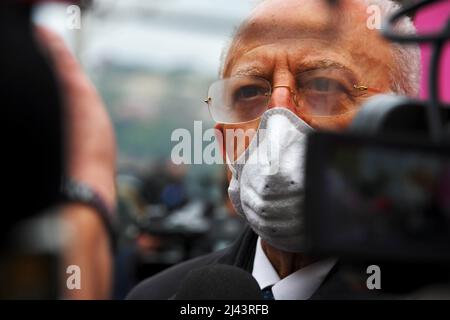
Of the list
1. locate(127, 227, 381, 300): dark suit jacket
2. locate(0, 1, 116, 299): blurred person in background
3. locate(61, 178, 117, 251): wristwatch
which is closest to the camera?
locate(0, 1, 116, 299): blurred person in background

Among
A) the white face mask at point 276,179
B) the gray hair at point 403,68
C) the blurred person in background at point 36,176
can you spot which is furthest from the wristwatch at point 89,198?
the gray hair at point 403,68

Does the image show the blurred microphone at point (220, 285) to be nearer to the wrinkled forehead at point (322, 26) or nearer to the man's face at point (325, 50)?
the man's face at point (325, 50)

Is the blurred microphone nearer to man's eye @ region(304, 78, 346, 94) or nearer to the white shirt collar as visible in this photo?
the white shirt collar

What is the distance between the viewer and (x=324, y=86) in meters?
1.64

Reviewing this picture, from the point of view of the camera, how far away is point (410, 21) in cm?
160

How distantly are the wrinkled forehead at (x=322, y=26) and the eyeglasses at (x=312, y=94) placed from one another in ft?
0.22

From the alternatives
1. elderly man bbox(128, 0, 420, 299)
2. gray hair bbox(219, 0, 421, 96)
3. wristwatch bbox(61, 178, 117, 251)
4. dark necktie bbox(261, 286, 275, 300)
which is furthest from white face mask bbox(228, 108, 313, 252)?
wristwatch bbox(61, 178, 117, 251)

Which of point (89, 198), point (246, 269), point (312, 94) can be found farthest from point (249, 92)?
point (89, 198)

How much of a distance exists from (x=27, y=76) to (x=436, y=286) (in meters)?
0.61

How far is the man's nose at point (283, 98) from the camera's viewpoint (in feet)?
5.26

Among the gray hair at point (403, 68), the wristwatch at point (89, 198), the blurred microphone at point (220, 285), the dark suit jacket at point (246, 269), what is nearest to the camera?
the wristwatch at point (89, 198)

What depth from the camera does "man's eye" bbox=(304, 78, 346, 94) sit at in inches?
64.5

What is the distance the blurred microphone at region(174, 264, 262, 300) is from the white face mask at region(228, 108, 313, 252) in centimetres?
15

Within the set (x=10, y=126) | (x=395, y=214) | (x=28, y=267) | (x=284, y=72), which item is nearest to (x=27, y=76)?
(x=10, y=126)
